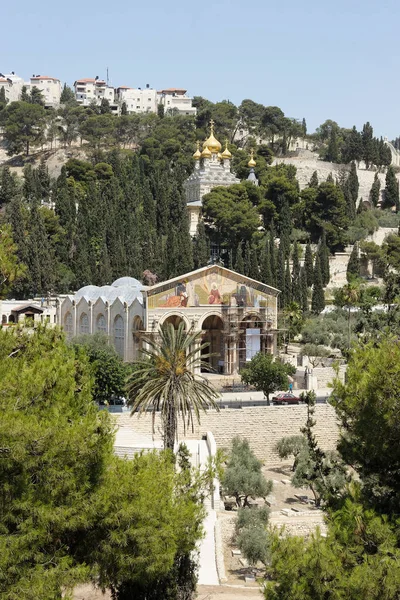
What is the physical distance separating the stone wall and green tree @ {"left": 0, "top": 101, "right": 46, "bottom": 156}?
7764 cm

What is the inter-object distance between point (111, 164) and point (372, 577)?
77.1m

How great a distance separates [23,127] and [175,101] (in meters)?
36.0

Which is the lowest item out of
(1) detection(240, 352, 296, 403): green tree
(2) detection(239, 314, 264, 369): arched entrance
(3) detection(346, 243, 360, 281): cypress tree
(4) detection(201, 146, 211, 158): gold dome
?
(1) detection(240, 352, 296, 403): green tree

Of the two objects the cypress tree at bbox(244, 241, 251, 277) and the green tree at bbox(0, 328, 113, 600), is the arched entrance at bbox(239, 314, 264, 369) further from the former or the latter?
the green tree at bbox(0, 328, 113, 600)

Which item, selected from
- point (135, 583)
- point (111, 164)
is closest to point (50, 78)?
point (111, 164)

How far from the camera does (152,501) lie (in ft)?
57.0

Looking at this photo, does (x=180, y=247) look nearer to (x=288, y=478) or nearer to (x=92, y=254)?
(x=92, y=254)

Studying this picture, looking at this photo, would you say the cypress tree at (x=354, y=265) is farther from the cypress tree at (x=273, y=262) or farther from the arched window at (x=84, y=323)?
the arched window at (x=84, y=323)

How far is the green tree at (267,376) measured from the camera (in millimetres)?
42969

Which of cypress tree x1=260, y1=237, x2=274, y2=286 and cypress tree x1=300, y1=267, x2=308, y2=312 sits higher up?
cypress tree x1=260, y1=237, x2=274, y2=286

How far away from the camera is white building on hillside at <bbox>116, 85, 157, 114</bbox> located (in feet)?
479

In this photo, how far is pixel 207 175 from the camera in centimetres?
8119

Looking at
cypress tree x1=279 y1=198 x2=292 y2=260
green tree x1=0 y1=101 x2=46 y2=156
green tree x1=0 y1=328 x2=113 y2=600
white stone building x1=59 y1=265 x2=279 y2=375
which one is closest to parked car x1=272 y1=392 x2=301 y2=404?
white stone building x1=59 y1=265 x2=279 y2=375

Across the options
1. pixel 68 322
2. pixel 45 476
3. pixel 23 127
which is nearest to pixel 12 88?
pixel 23 127
